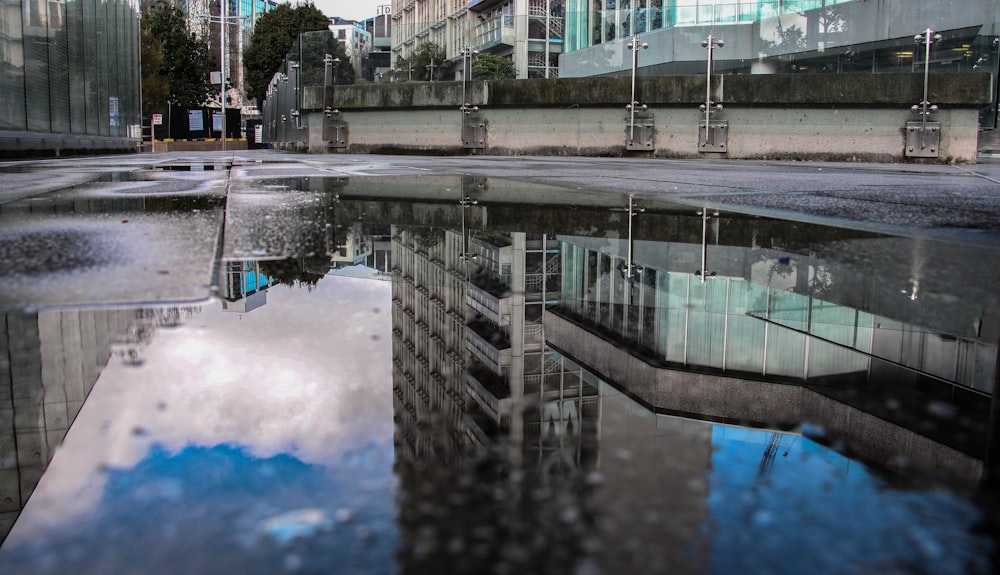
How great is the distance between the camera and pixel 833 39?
13500 mm

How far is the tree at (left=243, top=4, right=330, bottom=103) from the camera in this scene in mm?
60406

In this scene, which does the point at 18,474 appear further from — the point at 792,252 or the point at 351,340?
the point at 792,252

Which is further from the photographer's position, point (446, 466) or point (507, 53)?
point (507, 53)

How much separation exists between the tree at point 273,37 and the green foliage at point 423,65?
4615 cm

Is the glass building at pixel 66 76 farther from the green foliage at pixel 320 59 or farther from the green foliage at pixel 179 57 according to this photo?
the green foliage at pixel 179 57

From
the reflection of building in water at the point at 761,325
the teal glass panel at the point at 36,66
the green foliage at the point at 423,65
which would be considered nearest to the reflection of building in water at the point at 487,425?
the reflection of building in water at the point at 761,325

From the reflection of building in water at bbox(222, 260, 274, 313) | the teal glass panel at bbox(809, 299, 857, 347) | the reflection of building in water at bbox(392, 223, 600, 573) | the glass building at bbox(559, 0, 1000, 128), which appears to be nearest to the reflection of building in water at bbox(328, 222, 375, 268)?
the reflection of building in water at bbox(222, 260, 274, 313)

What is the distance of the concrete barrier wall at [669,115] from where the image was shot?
42.3 feet

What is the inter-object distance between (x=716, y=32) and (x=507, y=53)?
15.8 ft

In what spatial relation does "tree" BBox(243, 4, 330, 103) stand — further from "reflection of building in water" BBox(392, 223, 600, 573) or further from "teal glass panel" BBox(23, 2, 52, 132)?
"reflection of building in water" BBox(392, 223, 600, 573)

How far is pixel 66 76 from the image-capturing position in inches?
712

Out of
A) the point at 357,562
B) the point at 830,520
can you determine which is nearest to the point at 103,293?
the point at 357,562

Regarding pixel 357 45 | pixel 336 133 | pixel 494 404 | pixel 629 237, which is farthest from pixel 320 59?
pixel 494 404

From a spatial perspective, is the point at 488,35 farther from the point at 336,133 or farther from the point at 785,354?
the point at 785,354
